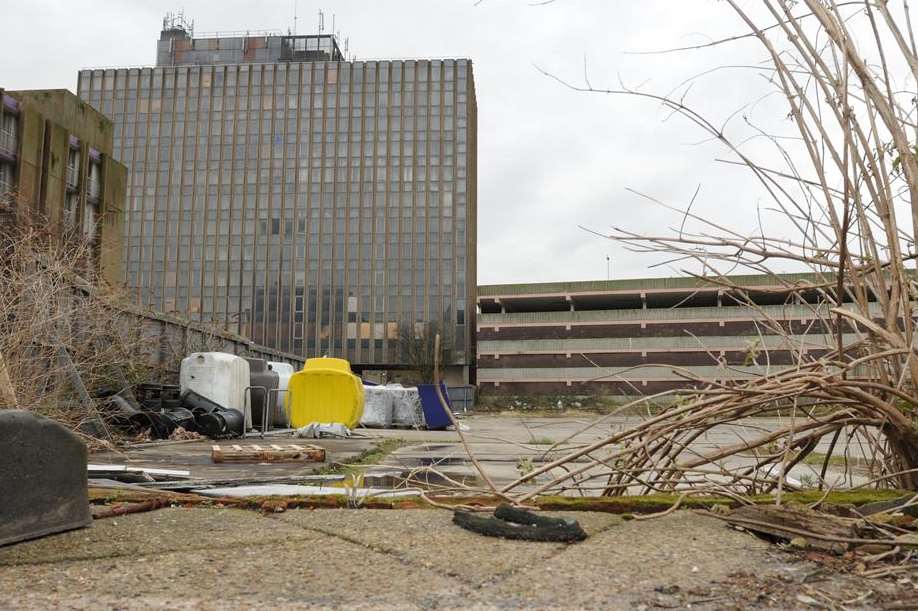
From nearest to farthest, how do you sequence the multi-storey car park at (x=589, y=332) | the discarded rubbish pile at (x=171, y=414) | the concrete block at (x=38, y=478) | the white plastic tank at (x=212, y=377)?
1. the concrete block at (x=38, y=478)
2. the discarded rubbish pile at (x=171, y=414)
3. the white plastic tank at (x=212, y=377)
4. the multi-storey car park at (x=589, y=332)

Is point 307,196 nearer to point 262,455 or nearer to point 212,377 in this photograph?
point 212,377

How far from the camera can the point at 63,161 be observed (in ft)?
103

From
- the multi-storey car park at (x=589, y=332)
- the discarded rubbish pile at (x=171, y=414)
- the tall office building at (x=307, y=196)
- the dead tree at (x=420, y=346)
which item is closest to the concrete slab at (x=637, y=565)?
the discarded rubbish pile at (x=171, y=414)

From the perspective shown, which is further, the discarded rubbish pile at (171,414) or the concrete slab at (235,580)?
the discarded rubbish pile at (171,414)

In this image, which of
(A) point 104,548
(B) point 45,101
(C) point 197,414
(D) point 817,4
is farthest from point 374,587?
(B) point 45,101

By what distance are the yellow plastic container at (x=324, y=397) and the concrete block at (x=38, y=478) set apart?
9.81 m

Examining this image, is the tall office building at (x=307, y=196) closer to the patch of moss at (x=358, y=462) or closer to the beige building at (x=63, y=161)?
the beige building at (x=63, y=161)

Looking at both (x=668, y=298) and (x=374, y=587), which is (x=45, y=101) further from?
(x=668, y=298)

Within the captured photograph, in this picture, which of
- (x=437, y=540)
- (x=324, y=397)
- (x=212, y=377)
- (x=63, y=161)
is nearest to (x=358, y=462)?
(x=437, y=540)

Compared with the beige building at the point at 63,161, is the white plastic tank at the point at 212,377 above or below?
below

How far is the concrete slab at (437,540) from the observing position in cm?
188

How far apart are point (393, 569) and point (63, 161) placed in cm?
3503

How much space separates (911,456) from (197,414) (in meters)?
9.62

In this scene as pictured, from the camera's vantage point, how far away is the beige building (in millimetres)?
28766
